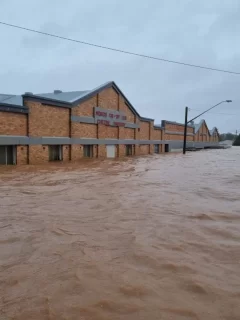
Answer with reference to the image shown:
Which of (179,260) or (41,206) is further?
(41,206)

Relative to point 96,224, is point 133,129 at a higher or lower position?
higher

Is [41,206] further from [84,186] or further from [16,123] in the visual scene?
[16,123]

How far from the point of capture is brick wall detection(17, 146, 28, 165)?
19.7 meters

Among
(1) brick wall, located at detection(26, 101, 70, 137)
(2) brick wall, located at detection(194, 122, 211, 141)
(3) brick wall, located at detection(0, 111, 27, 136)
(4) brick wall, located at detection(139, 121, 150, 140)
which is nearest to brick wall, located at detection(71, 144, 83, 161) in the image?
(1) brick wall, located at detection(26, 101, 70, 137)

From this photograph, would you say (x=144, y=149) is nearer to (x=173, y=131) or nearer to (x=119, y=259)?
(x=173, y=131)

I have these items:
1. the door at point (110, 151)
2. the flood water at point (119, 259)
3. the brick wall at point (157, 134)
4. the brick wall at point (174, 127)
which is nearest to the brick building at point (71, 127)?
the door at point (110, 151)

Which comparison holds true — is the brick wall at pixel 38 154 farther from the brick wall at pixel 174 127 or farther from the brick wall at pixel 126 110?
the brick wall at pixel 174 127

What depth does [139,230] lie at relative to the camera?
576cm

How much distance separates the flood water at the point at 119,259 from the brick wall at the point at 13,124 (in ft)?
37.1

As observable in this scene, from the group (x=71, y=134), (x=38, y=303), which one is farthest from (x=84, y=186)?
(x=71, y=134)

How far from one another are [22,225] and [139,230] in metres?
2.45

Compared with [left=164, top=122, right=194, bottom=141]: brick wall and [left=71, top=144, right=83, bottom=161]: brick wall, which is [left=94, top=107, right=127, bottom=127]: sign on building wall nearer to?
[left=71, top=144, right=83, bottom=161]: brick wall

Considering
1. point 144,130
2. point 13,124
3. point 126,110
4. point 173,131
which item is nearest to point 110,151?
point 126,110

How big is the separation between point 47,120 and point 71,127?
3.22 m
